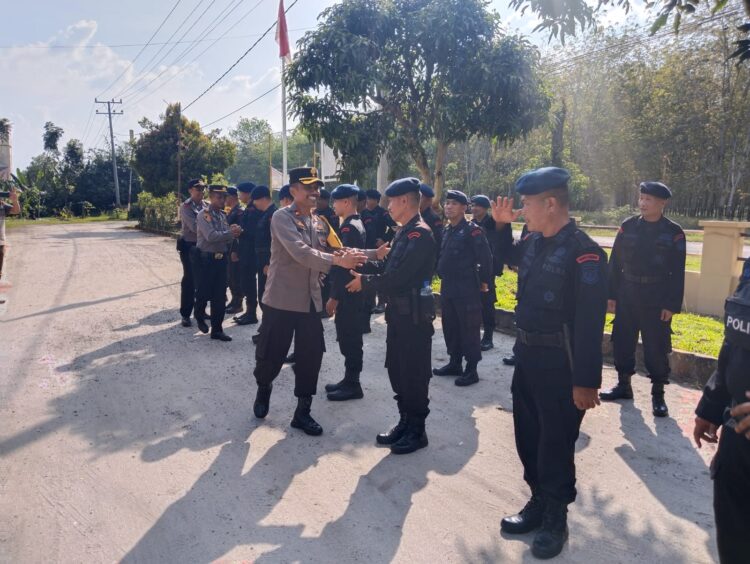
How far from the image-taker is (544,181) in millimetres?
2807

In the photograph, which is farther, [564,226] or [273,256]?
[273,256]

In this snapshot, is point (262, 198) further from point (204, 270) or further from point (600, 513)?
point (600, 513)

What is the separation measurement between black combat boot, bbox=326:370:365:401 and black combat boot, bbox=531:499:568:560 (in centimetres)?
229

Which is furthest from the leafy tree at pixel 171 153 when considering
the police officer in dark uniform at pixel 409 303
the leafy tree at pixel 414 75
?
the police officer in dark uniform at pixel 409 303

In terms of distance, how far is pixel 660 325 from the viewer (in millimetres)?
4637

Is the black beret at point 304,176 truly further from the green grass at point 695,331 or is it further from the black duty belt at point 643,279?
the green grass at point 695,331

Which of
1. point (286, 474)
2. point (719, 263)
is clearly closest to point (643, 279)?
point (286, 474)

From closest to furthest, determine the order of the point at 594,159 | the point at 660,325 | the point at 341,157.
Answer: the point at 660,325 → the point at 341,157 → the point at 594,159

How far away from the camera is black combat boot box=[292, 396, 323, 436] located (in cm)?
418

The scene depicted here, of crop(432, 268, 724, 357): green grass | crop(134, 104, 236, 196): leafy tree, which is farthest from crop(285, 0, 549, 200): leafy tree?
crop(134, 104, 236, 196): leafy tree

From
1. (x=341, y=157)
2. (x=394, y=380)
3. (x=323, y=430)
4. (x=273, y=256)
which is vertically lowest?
(x=323, y=430)

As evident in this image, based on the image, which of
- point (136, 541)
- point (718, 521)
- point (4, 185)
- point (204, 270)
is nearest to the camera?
point (718, 521)

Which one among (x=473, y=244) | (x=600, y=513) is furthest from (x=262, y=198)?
(x=600, y=513)

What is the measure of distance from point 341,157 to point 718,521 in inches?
367
